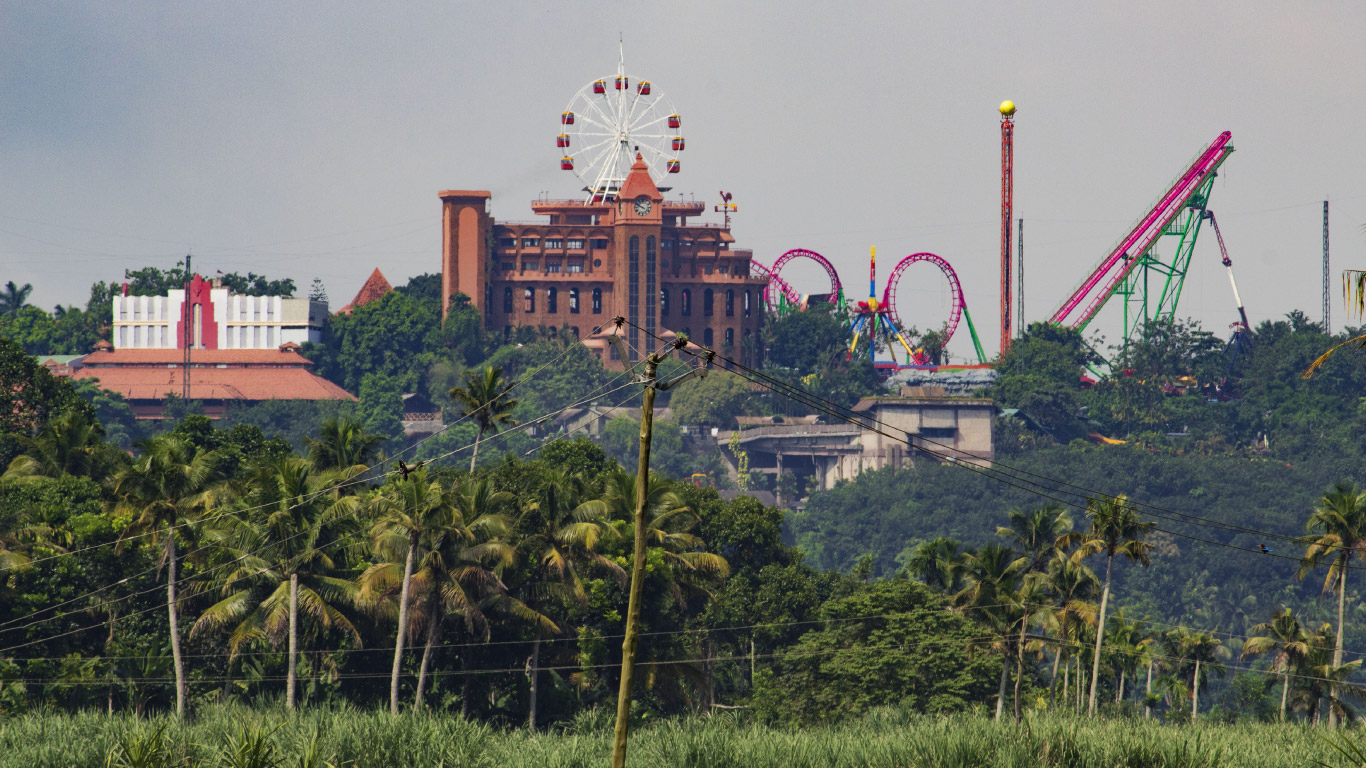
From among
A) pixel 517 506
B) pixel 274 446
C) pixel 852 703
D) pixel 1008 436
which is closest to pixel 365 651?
pixel 517 506

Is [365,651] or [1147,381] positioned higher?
[1147,381]

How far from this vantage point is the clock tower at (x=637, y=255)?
187m

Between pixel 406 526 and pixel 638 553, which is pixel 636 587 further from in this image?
pixel 406 526

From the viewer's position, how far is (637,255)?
188250mm

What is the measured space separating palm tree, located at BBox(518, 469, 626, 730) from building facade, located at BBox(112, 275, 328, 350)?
13368 centimetres

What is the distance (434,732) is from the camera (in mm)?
40594

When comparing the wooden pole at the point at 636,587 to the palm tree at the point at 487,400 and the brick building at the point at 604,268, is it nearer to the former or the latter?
the palm tree at the point at 487,400

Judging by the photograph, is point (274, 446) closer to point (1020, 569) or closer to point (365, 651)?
point (365, 651)

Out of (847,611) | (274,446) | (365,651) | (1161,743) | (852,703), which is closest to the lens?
(1161,743)

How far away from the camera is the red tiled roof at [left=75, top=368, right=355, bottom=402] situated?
18000 cm

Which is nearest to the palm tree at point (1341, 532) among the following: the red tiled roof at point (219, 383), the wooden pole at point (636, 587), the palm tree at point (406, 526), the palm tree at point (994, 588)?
the palm tree at point (994, 588)

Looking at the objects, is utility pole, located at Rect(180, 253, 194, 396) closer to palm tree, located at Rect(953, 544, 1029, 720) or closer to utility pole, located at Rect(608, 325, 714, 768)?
palm tree, located at Rect(953, 544, 1029, 720)

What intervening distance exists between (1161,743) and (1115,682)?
1845 inches

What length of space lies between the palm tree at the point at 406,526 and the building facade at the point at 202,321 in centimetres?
13753
